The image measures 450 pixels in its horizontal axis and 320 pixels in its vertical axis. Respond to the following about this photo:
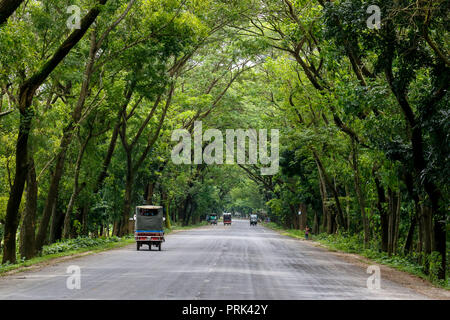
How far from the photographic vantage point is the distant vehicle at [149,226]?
30.9 m

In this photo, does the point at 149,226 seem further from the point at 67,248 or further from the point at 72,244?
the point at 67,248

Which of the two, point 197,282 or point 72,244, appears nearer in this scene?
point 197,282

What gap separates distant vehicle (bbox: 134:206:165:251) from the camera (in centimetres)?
3092

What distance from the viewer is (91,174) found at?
34.9m

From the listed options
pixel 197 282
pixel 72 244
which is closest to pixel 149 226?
pixel 72 244

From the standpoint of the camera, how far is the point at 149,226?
3131 centimetres

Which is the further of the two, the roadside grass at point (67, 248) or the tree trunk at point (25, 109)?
the roadside grass at point (67, 248)

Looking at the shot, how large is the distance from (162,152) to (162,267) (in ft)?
96.6

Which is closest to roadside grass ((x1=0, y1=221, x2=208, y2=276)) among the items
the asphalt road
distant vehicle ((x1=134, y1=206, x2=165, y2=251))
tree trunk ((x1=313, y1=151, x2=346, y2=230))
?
the asphalt road

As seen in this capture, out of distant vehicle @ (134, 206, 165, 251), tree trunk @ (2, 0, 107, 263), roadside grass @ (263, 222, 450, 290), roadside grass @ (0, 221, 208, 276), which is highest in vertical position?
tree trunk @ (2, 0, 107, 263)

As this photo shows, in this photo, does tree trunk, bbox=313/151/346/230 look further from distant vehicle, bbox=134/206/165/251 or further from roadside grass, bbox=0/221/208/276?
roadside grass, bbox=0/221/208/276

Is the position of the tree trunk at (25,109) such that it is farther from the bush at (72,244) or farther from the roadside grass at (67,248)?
the bush at (72,244)

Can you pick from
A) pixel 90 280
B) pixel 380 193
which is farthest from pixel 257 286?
pixel 380 193

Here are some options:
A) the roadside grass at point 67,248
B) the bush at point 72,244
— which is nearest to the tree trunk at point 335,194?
the roadside grass at point 67,248
